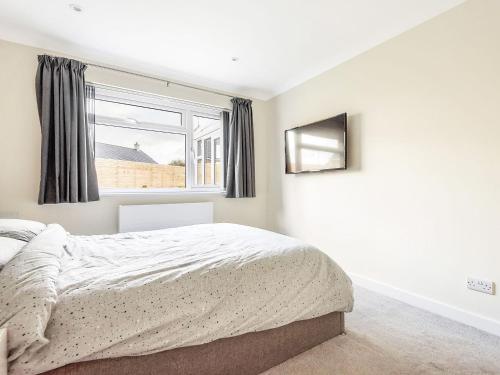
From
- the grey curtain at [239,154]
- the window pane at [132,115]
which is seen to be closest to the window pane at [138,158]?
the window pane at [132,115]

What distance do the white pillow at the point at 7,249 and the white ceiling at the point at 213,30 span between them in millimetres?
1927

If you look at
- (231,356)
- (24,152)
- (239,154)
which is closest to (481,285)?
(231,356)

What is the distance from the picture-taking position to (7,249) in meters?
1.32

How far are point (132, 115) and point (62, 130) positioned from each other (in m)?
0.85

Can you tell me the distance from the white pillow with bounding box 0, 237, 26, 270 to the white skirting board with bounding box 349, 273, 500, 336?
2.85 meters

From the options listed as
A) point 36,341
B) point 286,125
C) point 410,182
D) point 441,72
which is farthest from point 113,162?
point 441,72

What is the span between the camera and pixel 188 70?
132 inches

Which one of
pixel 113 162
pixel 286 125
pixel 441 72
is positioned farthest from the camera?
pixel 286 125

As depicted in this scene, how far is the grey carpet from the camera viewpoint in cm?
149

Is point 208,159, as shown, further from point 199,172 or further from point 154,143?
point 154,143

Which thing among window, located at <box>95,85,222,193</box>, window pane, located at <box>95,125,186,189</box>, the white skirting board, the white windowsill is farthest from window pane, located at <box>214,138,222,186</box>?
the white skirting board

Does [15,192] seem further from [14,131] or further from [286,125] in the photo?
[286,125]

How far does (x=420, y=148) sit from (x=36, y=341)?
2767 mm

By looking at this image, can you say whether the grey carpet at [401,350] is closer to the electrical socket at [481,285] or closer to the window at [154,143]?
the electrical socket at [481,285]
